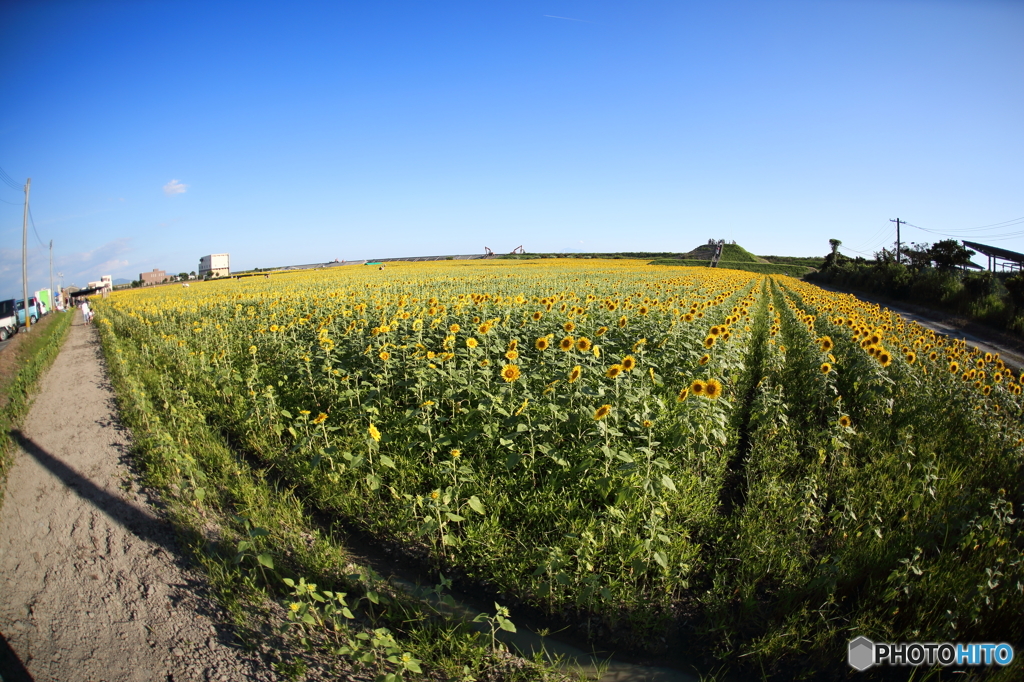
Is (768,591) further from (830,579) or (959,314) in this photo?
(959,314)

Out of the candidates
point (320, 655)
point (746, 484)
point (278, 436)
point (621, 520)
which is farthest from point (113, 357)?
point (746, 484)

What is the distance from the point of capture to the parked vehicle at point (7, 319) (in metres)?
18.1

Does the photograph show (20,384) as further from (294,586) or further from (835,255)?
(835,255)

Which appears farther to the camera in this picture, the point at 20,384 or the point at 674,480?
the point at 20,384

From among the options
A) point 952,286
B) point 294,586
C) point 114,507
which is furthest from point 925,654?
point 952,286

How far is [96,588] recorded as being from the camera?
3.21 m

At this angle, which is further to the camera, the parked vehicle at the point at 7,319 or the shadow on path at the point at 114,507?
the parked vehicle at the point at 7,319

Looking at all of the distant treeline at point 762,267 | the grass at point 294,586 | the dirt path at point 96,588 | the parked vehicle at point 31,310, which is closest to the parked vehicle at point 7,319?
the parked vehicle at point 31,310

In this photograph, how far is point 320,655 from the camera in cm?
265

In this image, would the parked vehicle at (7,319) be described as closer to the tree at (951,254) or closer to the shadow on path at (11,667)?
the shadow on path at (11,667)

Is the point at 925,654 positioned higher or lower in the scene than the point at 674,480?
lower

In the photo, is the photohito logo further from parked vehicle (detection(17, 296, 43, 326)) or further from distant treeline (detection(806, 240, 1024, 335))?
parked vehicle (detection(17, 296, 43, 326))

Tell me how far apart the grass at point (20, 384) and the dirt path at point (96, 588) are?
29cm

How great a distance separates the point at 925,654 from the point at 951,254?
1753 inches
